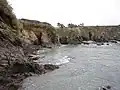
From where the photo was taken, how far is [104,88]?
61.6 feet

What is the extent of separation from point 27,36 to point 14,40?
45.0m

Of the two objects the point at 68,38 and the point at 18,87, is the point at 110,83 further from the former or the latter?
the point at 68,38

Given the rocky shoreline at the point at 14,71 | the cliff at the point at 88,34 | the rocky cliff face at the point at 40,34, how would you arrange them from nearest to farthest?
the rocky shoreline at the point at 14,71
the rocky cliff face at the point at 40,34
the cliff at the point at 88,34

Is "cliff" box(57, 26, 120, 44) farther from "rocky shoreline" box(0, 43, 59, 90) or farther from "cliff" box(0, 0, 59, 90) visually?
"rocky shoreline" box(0, 43, 59, 90)

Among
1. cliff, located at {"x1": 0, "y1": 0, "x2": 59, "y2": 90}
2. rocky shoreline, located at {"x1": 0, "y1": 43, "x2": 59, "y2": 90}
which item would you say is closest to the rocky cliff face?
cliff, located at {"x1": 0, "y1": 0, "x2": 59, "y2": 90}

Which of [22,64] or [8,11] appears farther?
[8,11]

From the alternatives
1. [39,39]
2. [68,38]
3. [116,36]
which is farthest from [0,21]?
[116,36]

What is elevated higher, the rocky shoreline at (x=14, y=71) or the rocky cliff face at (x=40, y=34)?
the rocky cliff face at (x=40, y=34)

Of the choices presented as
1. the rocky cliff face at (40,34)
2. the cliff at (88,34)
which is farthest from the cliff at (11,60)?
the cliff at (88,34)

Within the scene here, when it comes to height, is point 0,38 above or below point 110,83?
above

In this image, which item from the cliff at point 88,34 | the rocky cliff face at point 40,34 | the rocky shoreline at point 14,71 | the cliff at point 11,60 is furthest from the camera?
the cliff at point 88,34

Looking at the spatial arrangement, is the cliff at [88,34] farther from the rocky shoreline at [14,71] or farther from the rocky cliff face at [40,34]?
the rocky shoreline at [14,71]

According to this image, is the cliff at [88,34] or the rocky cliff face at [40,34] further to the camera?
the cliff at [88,34]

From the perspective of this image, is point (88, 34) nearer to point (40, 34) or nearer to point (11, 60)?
point (40, 34)
